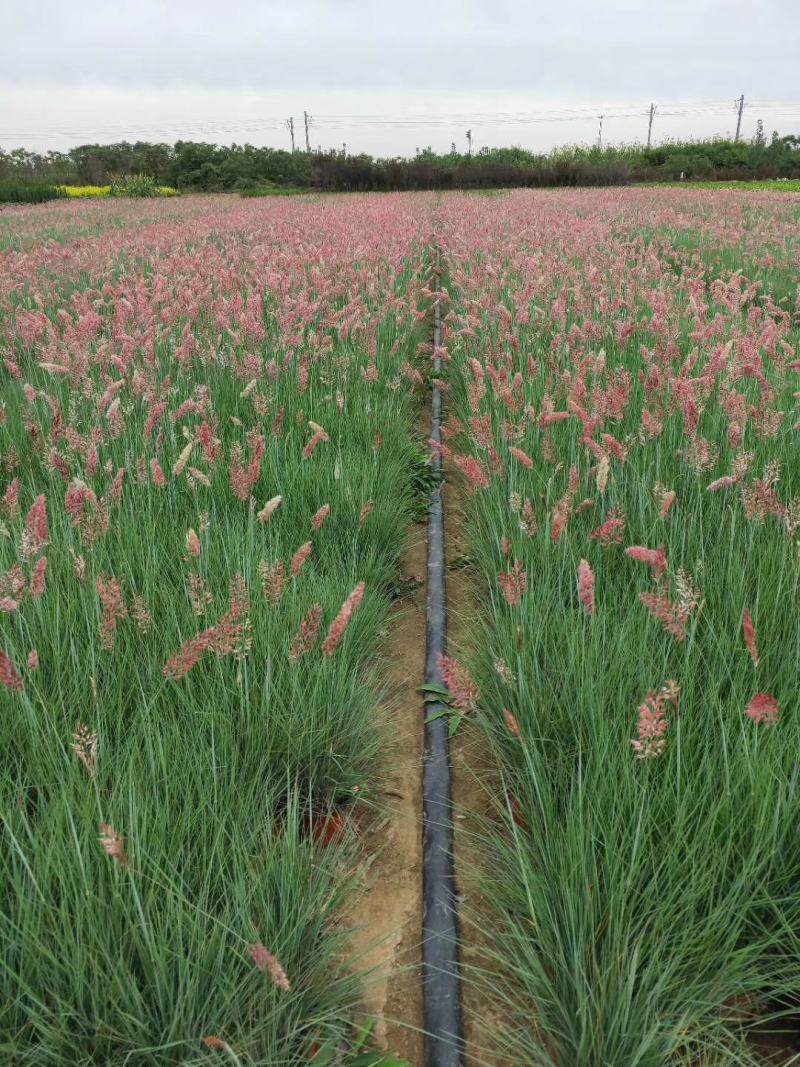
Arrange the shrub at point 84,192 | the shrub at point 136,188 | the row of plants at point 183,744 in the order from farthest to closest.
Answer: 1. the shrub at point 84,192
2. the shrub at point 136,188
3. the row of plants at point 183,744

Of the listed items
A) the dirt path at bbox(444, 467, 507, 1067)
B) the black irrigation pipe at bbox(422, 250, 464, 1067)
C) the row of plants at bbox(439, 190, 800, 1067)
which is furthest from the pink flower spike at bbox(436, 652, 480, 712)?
the black irrigation pipe at bbox(422, 250, 464, 1067)

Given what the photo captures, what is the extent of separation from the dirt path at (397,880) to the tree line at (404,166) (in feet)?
156

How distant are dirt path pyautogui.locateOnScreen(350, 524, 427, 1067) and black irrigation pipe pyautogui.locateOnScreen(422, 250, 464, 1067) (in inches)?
1.9

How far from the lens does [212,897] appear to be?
1693 millimetres

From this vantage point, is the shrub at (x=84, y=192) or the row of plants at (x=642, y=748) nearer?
the row of plants at (x=642, y=748)

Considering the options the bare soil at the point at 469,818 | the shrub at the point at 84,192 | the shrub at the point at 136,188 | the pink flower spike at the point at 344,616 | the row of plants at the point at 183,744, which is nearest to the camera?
the row of plants at the point at 183,744

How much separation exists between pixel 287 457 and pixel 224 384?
126cm

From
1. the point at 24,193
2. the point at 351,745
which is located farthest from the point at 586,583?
the point at 24,193

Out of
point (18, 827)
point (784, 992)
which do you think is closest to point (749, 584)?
point (784, 992)

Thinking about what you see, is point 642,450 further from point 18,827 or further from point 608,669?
point 18,827

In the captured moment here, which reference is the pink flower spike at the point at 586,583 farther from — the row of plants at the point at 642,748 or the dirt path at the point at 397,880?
the dirt path at the point at 397,880

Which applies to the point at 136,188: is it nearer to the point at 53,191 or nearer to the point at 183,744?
the point at 53,191

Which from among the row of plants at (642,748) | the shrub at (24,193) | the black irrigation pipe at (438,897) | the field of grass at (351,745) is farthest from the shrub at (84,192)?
the black irrigation pipe at (438,897)

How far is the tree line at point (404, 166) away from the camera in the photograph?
152ft
